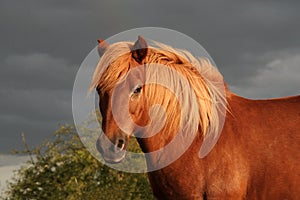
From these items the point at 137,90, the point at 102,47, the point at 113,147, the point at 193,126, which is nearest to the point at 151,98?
the point at 137,90

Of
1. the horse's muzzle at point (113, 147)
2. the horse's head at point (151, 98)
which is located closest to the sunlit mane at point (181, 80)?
the horse's head at point (151, 98)

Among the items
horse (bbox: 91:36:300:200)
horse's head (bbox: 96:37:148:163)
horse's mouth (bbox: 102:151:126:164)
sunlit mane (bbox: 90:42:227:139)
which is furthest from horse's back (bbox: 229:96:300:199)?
horse's mouth (bbox: 102:151:126:164)

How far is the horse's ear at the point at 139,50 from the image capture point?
8438mm

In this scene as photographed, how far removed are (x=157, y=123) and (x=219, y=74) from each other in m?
1.52

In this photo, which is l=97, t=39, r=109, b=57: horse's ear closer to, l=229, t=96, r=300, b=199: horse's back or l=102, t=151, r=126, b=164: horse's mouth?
l=102, t=151, r=126, b=164: horse's mouth

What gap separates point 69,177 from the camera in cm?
4153

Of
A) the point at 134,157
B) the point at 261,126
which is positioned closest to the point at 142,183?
the point at 134,157

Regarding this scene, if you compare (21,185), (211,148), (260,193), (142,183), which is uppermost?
(21,185)

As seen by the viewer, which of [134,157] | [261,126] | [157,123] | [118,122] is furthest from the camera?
[134,157]

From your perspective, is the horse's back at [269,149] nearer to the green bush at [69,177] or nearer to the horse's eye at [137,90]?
the horse's eye at [137,90]

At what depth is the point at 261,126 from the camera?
31.2 ft

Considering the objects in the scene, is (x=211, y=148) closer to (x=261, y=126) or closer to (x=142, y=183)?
(x=261, y=126)

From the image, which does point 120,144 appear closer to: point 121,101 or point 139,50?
point 121,101

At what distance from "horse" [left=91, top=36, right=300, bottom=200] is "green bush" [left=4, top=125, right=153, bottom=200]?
95.9 feet
